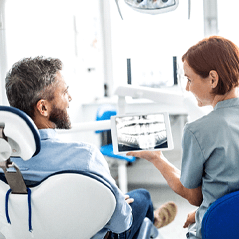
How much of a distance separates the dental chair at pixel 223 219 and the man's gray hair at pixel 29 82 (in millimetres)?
661

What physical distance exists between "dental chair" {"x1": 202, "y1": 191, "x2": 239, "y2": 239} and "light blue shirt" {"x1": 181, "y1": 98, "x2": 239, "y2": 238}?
0.10 m

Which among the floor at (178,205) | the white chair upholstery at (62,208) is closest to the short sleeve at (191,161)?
the white chair upholstery at (62,208)

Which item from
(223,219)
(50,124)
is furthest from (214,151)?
(50,124)

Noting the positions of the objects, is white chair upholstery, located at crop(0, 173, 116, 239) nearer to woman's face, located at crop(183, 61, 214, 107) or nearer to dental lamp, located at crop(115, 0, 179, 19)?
woman's face, located at crop(183, 61, 214, 107)

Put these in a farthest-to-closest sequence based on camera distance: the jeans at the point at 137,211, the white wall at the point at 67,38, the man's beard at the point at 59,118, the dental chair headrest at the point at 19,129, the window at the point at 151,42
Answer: the window at the point at 151,42
the white wall at the point at 67,38
the jeans at the point at 137,211
the man's beard at the point at 59,118
the dental chair headrest at the point at 19,129

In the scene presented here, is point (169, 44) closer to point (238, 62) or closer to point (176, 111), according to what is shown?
point (176, 111)

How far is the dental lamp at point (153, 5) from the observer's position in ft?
5.29

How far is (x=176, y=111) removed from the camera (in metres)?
3.59

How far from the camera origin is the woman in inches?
39.0

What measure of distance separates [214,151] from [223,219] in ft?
0.68

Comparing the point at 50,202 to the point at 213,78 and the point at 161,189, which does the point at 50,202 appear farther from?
the point at 161,189

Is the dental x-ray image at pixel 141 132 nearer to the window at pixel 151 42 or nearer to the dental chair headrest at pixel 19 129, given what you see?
the dental chair headrest at pixel 19 129

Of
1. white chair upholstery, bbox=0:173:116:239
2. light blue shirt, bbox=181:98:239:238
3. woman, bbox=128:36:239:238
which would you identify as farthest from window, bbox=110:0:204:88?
white chair upholstery, bbox=0:173:116:239

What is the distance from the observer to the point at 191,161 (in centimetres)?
102
